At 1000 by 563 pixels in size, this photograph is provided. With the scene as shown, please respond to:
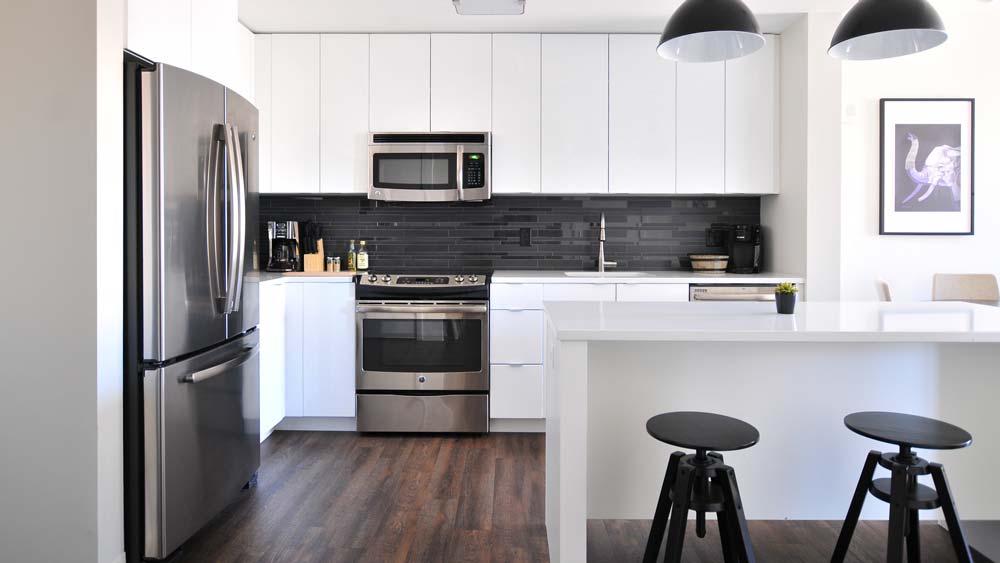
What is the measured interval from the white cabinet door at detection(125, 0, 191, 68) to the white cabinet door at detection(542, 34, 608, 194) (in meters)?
2.23

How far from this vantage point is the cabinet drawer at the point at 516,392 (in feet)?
13.5

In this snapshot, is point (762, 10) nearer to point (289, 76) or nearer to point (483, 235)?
point (483, 235)

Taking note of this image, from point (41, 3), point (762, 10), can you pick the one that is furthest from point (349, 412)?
point (762, 10)

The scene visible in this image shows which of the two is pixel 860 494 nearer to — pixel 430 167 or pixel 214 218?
pixel 214 218

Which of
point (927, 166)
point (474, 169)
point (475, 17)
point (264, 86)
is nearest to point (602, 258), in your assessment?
point (474, 169)

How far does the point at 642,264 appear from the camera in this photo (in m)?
4.74

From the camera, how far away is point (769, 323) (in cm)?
211

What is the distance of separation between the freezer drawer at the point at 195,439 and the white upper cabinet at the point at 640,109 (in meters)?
2.51

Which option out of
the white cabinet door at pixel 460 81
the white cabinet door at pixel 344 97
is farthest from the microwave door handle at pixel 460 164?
the white cabinet door at pixel 344 97

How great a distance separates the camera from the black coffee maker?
4547mm

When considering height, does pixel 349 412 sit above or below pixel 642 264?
below

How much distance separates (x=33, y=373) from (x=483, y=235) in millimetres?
2958

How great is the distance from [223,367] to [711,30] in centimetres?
213

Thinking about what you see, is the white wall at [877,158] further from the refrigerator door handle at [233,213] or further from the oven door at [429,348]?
the refrigerator door handle at [233,213]
